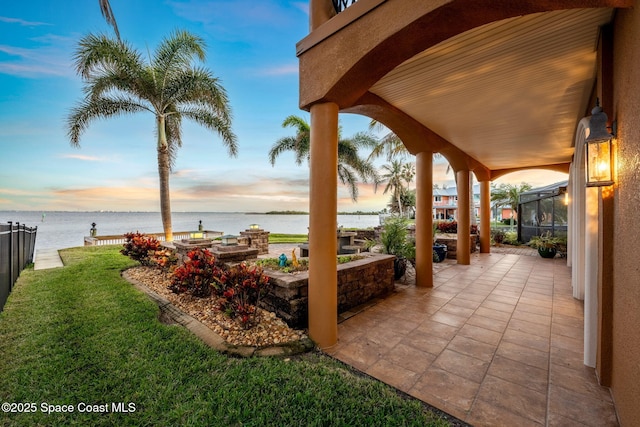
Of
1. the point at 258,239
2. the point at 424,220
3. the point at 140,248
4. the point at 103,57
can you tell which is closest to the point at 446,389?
the point at 424,220

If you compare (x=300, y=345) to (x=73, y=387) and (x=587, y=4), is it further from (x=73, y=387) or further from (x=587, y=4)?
(x=587, y=4)

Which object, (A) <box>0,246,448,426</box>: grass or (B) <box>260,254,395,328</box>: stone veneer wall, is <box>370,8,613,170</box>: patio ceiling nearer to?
(B) <box>260,254,395,328</box>: stone veneer wall

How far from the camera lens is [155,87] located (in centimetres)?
896

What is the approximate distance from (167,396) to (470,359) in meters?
3.05

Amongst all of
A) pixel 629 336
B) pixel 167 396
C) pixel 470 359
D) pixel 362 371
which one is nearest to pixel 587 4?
pixel 629 336

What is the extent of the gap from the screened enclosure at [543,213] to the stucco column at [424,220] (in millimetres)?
7454

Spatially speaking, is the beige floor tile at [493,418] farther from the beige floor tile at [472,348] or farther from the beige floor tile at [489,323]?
the beige floor tile at [489,323]

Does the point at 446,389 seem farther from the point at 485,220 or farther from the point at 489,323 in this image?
the point at 485,220

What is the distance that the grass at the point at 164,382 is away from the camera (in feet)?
6.12

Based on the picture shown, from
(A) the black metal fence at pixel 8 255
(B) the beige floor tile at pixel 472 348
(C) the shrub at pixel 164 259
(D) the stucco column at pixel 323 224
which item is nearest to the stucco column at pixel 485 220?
(B) the beige floor tile at pixel 472 348

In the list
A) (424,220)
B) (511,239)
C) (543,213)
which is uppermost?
(543,213)

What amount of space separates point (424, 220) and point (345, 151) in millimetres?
8914

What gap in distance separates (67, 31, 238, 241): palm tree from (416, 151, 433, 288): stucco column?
797 cm

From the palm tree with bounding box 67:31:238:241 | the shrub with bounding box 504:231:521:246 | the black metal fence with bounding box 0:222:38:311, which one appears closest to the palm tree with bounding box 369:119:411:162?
the shrub with bounding box 504:231:521:246
